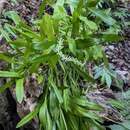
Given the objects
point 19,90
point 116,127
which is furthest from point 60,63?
point 116,127

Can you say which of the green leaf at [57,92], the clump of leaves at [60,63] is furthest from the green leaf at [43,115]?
the green leaf at [57,92]

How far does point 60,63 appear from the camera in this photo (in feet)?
8.29

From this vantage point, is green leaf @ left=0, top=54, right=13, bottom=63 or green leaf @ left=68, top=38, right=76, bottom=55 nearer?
green leaf @ left=68, top=38, right=76, bottom=55

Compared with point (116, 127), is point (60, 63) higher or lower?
higher

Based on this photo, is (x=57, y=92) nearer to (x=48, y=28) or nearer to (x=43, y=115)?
(x=43, y=115)

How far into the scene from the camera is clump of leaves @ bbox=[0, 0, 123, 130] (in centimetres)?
241

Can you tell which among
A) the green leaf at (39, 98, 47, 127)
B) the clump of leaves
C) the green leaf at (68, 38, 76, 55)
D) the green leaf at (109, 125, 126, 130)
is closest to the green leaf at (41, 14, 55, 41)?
the clump of leaves

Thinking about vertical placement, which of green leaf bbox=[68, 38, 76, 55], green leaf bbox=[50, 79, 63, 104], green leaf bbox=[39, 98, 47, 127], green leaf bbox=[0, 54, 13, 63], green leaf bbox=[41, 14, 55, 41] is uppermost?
green leaf bbox=[41, 14, 55, 41]

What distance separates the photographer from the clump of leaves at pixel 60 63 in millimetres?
2410

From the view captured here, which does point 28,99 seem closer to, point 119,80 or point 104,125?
point 104,125

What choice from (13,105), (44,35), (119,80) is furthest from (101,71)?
(13,105)

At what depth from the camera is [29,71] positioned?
248 centimetres

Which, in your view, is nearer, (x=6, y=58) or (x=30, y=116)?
(x=30, y=116)

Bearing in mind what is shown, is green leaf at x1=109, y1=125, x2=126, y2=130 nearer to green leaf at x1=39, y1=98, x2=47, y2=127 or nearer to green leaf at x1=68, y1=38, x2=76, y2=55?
green leaf at x1=39, y1=98, x2=47, y2=127
